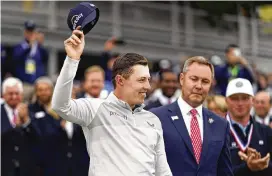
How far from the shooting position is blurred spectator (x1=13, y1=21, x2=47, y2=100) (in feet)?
41.3

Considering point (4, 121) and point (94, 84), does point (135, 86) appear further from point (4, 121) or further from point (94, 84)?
point (4, 121)

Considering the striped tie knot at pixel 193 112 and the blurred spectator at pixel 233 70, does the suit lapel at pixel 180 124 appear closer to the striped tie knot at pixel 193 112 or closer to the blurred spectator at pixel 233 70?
the striped tie knot at pixel 193 112

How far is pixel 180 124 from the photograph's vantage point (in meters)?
6.55

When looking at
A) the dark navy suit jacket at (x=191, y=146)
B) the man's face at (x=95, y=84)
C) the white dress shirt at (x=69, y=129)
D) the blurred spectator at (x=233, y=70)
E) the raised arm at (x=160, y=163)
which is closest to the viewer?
the raised arm at (x=160, y=163)

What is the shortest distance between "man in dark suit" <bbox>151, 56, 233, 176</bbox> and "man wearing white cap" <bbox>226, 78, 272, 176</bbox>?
3.40 feet

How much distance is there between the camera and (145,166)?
5359 mm

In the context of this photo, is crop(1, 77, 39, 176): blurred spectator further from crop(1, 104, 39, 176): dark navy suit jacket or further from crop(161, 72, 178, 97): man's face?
crop(161, 72, 178, 97): man's face

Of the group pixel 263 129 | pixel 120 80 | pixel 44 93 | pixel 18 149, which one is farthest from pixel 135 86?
pixel 44 93

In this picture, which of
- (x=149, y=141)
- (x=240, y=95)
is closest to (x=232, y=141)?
(x=240, y=95)

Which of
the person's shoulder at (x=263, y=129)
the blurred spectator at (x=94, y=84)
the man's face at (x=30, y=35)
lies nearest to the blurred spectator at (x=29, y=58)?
the man's face at (x=30, y=35)

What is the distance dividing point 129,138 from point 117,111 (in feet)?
0.77

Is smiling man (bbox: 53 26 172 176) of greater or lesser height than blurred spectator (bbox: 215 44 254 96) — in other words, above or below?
below

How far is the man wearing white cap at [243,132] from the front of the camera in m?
7.67

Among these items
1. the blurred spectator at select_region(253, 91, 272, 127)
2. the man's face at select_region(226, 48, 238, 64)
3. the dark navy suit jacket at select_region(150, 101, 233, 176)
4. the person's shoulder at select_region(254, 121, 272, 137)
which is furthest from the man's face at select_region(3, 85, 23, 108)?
the man's face at select_region(226, 48, 238, 64)
